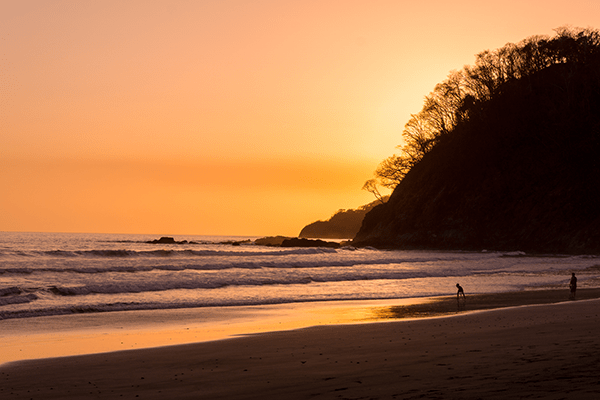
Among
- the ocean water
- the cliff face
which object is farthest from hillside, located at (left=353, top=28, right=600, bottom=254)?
the ocean water

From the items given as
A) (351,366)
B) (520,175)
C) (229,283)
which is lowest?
(229,283)

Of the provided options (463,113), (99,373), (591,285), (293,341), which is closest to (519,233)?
(463,113)

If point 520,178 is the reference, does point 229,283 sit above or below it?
below

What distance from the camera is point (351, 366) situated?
9.74m

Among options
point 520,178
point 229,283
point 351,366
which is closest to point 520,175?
point 520,178

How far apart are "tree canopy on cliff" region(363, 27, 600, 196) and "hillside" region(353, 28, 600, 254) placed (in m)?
0.43

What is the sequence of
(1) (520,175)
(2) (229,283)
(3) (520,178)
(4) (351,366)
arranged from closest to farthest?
(4) (351,366) < (2) (229,283) < (3) (520,178) < (1) (520,175)

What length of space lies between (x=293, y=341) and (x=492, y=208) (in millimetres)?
67689

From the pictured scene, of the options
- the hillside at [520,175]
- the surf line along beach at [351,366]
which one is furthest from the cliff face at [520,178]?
the surf line along beach at [351,366]

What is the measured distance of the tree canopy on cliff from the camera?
252ft

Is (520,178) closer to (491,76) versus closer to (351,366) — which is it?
(491,76)

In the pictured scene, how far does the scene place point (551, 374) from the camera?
775cm

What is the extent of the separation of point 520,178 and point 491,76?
19.6 metres

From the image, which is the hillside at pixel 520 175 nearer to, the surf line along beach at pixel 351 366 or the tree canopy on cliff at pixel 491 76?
the tree canopy on cliff at pixel 491 76
